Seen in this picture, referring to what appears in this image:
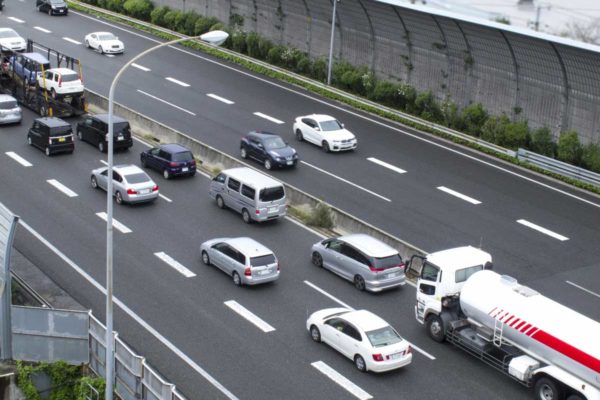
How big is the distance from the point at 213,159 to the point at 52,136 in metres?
8.16

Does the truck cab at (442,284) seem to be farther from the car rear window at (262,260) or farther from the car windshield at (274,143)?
the car windshield at (274,143)

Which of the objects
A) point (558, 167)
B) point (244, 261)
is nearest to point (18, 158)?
point (244, 261)

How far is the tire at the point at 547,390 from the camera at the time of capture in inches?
1015

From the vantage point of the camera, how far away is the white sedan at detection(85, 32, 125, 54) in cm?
6538

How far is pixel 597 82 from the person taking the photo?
149 feet

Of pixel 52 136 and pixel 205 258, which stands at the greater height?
pixel 205 258

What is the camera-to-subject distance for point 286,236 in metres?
38.6

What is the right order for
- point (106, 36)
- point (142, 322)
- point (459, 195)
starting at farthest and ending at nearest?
point (106, 36), point (459, 195), point (142, 322)

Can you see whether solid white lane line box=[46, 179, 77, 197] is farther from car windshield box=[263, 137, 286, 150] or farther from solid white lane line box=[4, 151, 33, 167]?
car windshield box=[263, 137, 286, 150]

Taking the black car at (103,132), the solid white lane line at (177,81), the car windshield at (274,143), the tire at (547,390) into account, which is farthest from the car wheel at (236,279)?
the solid white lane line at (177,81)

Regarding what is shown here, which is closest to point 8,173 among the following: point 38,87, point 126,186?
point 126,186

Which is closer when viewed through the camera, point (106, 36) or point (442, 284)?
point (442, 284)

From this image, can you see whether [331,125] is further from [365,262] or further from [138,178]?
[365,262]

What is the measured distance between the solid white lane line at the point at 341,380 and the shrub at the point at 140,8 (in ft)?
175
